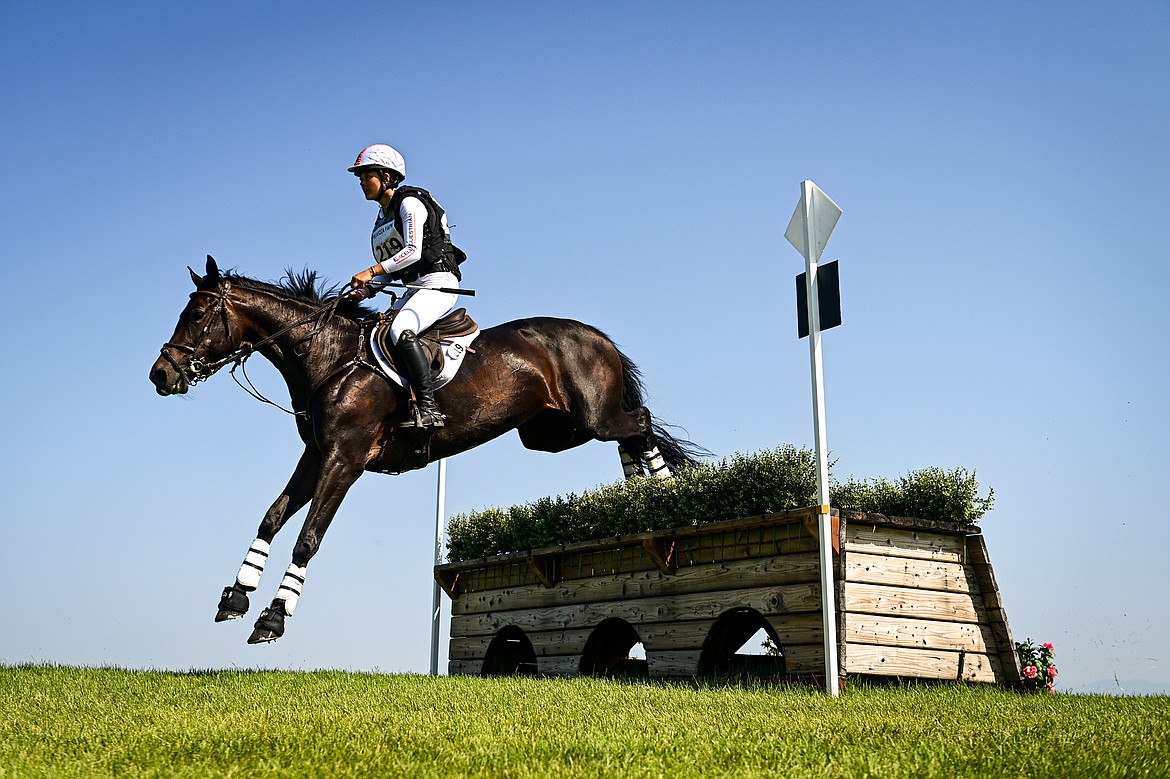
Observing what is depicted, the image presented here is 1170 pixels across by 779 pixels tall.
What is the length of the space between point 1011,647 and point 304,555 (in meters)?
4.76

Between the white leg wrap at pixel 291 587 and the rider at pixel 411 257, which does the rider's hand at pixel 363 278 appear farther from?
the white leg wrap at pixel 291 587

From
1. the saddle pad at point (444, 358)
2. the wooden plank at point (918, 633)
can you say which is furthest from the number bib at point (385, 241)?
the wooden plank at point (918, 633)

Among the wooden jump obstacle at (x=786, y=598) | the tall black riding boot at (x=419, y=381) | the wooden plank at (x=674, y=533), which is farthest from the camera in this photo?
the tall black riding boot at (x=419, y=381)

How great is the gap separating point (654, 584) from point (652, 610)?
0.61 ft

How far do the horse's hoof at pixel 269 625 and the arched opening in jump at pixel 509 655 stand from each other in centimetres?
277

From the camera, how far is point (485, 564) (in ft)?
31.5

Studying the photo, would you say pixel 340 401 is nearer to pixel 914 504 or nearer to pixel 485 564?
pixel 485 564

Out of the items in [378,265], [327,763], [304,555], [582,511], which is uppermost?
[378,265]

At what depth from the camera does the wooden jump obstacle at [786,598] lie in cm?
683

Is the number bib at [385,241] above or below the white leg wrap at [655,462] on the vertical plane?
above

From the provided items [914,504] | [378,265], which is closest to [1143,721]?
[914,504]

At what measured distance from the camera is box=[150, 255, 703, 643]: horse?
7.37 m

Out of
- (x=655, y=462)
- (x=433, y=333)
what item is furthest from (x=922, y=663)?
(x=433, y=333)

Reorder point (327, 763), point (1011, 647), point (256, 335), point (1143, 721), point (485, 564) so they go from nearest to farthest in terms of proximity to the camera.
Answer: point (327, 763), point (1143, 721), point (1011, 647), point (256, 335), point (485, 564)
